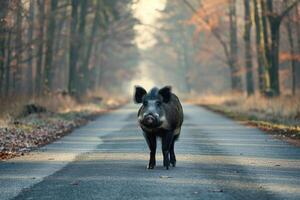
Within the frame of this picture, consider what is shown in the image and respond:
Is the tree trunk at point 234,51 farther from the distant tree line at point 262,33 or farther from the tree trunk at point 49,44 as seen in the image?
the tree trunk at point 49,44

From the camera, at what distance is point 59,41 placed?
50.9 meters

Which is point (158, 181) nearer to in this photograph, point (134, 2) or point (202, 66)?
point (134, 2)

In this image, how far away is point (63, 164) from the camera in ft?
41.2

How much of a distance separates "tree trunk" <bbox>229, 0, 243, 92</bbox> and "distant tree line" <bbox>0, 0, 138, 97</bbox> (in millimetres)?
8358

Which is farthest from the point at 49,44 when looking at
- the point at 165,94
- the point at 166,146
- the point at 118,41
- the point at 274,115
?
the point at 166,146

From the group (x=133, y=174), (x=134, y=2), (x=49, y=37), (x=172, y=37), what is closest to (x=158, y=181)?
(x=133, y=174)

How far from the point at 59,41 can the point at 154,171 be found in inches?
1607

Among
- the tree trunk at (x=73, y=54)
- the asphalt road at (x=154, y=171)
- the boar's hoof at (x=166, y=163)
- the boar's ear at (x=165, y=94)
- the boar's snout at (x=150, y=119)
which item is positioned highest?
the tree trunk at (x=73, y=54)

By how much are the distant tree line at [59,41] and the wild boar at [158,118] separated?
543 inches

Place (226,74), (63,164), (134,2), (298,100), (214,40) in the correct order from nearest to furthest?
1. (63,164)
2. (298,100)
3. (134,2)
4. (214,40)
5. (226,74)

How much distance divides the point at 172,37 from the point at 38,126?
6457 centimetres

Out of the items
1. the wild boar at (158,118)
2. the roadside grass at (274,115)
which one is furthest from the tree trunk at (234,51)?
the wild boar at (158,118)

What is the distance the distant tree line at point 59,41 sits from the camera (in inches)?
1200

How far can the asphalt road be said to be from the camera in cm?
892
